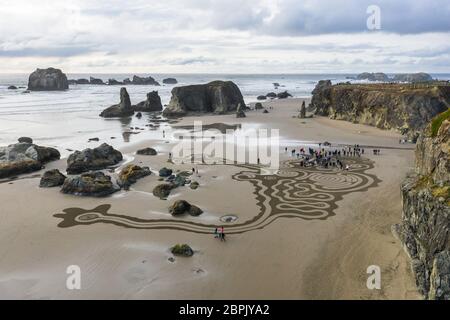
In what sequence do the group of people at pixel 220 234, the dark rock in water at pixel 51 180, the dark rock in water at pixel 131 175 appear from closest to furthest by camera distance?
1. the group of people at pixel 220 234
2. the dark rock in water at pixel 51 180
3. the dark rock in water at pixel 131 175

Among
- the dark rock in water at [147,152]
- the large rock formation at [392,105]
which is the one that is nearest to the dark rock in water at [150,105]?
the large rock formation at [392,105]

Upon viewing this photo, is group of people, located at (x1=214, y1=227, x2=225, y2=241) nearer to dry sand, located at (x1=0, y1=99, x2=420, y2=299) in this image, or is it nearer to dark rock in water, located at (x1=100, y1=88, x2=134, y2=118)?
dry sand, located at (x1=0, y1=99, x2=420, y2=299)

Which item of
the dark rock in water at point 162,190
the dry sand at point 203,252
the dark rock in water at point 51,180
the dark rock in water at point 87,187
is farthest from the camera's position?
the dark rock in water at point 51,180

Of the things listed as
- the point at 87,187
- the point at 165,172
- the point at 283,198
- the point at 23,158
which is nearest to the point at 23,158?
the point at 23,158

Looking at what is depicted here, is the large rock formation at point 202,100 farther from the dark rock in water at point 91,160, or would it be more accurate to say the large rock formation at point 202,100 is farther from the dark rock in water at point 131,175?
the dark rock in water at point 131,175

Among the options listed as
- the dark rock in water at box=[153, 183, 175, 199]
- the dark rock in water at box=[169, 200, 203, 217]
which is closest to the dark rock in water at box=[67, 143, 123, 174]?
the dark rock in water at box=[153, 183, 175, 199]

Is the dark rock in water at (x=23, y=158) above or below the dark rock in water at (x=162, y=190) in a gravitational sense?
above
